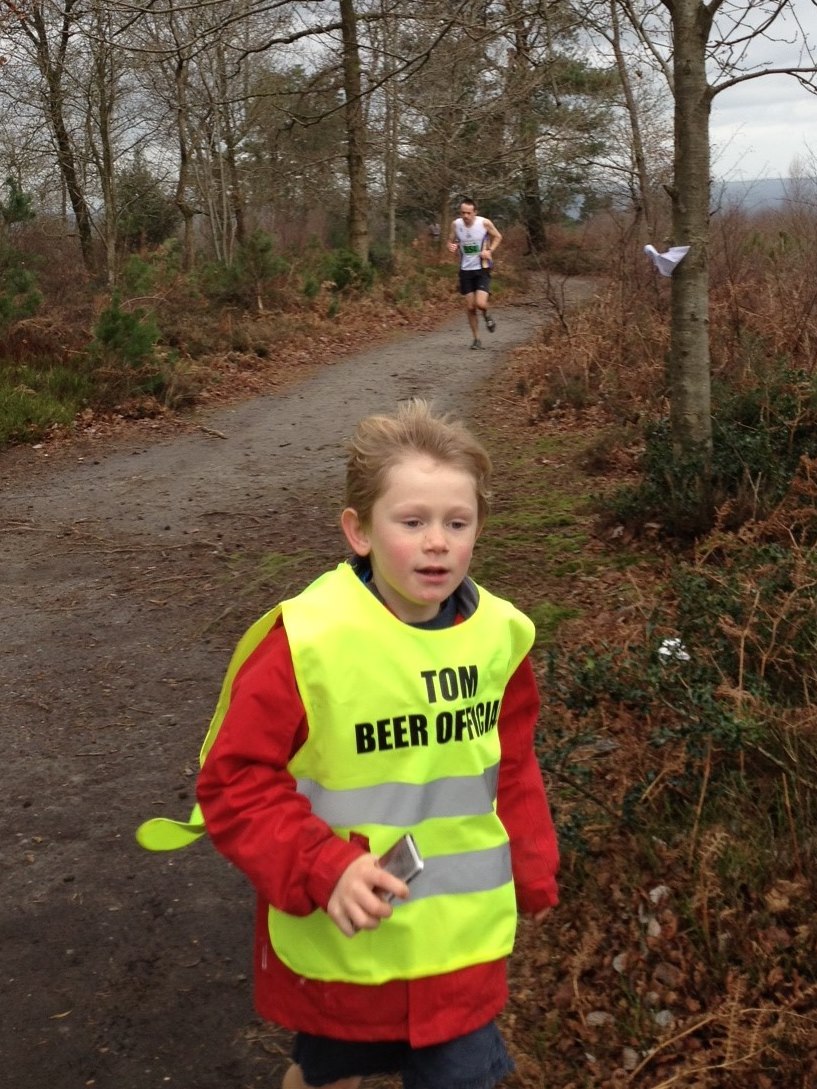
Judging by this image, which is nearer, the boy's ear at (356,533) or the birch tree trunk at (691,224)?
the boy's ear at (356,533)

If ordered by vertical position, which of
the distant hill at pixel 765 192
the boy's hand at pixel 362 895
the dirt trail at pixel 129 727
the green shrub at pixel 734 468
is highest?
the distant hill at pixel 765 192

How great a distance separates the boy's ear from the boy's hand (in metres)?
0.63

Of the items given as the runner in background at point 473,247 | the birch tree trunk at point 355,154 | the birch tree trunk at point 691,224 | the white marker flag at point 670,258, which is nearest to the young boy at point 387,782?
the white marker flag at point 670,258

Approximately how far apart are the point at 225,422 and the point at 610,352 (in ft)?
13.6

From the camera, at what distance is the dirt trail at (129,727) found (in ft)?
9.93

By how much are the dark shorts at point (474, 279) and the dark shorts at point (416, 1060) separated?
44.4 feet

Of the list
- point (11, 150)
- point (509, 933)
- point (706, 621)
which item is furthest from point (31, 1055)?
point (11, 150)

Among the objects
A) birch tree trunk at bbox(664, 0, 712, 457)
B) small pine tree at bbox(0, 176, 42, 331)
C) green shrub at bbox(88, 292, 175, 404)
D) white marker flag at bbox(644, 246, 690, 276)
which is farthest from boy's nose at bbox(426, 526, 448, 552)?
small pine tree at bbox(0, 176, 42, 331)

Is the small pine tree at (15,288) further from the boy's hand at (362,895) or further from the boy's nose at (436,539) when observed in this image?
the boy's hand at (362,895)

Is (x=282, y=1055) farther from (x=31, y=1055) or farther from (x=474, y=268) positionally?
(x=474, y=268)

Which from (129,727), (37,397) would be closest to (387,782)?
(129,727)

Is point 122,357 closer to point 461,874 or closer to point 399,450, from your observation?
point 399,450

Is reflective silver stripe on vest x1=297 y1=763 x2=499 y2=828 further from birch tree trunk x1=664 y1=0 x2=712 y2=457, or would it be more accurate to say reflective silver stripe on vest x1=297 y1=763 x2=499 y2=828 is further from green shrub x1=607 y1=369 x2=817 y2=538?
birch tree trunk x1=664 y1=0 x2=712 y2=457

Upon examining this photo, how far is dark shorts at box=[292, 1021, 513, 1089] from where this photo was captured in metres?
1.94
